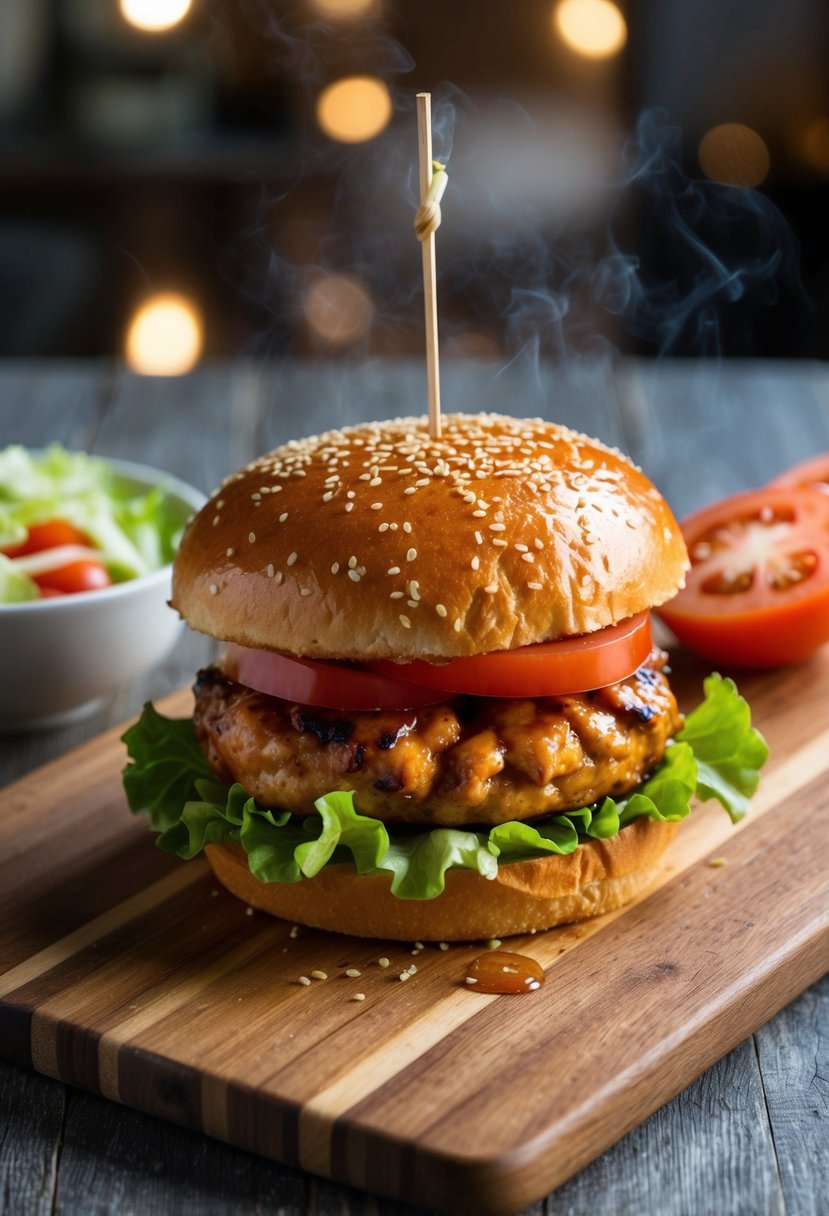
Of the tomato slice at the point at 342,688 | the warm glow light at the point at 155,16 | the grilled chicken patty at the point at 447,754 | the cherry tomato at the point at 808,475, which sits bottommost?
the cherry tomato at the point at 808,475

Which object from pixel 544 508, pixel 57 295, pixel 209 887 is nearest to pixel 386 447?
pixel 544 508

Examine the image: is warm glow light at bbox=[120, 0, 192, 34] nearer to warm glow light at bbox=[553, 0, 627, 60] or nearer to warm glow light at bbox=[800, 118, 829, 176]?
warm glow light at bbox=[553, 0, 627, 60]

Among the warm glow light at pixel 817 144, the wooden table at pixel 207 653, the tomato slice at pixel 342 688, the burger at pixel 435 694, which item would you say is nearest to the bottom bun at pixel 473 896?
the burger at pixel 435 694

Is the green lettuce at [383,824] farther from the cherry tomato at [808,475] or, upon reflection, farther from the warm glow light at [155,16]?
the warm glow light at [155,16]

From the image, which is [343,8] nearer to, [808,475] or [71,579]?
[808,475]

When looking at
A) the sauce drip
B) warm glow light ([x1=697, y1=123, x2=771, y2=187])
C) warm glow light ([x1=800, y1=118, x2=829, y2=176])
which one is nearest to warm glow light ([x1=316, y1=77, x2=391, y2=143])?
warm glow light ([x1=697, y1=123, x2=771, y2=187])
